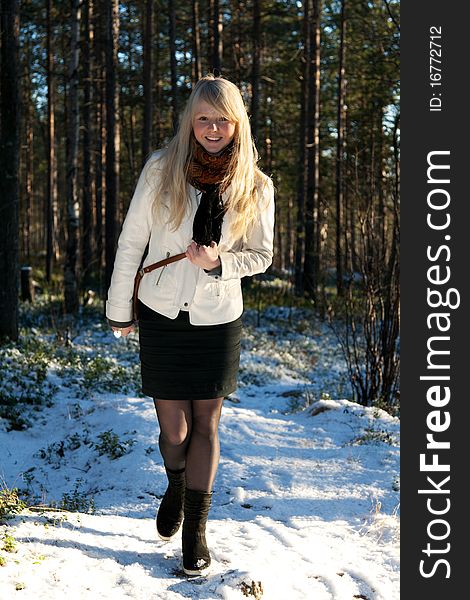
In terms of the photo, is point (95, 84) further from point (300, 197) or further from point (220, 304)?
point (220, 304)

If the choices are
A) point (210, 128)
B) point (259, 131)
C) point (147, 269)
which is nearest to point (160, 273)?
point (147, 269)

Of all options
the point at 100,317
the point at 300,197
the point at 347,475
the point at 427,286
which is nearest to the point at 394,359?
the point at 347,475

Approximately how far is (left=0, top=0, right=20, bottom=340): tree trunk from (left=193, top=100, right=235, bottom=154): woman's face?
700 cm

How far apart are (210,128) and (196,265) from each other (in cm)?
66

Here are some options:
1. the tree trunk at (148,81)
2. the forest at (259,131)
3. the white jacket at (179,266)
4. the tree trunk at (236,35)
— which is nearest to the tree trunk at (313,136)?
the forest at (259,131)

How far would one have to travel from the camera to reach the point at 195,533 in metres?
3.40

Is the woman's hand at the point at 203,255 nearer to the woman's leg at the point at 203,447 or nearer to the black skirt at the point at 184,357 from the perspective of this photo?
the black skirt at the point at 184,357

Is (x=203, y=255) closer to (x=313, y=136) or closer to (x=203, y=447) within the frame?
(x=203, y=447)

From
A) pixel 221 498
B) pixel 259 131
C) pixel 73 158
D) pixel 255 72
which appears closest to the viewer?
pixel 221 498

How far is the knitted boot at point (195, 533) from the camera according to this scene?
11.1 feet

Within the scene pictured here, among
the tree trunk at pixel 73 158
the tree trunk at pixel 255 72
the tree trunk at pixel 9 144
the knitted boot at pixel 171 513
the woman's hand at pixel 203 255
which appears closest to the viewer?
the woman's hand at pixel 203 255

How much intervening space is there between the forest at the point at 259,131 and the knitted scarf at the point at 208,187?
89 centimetres

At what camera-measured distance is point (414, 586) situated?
344 cm

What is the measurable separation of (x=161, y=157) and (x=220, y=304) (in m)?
0.79
